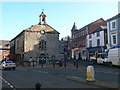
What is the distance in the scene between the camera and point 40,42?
47656 mm

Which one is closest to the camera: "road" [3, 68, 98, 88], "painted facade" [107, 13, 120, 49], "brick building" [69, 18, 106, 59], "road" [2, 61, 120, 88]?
"road" [3, 68, 98, 88]

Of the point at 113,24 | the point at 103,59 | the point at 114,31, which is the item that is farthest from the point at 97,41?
the point at 103,59

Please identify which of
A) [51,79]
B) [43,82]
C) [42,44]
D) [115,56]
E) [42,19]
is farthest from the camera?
[42,19]

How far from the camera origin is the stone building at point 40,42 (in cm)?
4562

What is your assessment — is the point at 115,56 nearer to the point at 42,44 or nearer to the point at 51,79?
the point at 51,79

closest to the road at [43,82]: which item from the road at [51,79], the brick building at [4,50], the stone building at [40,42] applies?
the road at [51,79]

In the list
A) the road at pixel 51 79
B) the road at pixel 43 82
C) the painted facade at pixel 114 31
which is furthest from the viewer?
the painted facade at pixel 114 31

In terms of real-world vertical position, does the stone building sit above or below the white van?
above

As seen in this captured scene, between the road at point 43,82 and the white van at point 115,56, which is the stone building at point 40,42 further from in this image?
the road at point 43,82

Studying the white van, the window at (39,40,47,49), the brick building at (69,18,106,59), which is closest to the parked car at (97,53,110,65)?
the white van

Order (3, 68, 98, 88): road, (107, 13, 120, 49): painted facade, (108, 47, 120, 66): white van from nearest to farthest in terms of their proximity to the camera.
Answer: (3, 68, 98, 88): road → (108, 47, 120, 66): white van → (107, 13, 120, 49): painted facade

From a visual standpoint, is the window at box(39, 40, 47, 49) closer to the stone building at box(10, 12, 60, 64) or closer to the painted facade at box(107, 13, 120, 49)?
the stone building at box(10, 12, 60, 64)

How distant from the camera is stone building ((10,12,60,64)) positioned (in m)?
45.6

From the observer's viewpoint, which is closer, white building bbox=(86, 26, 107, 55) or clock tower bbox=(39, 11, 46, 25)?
white building bbox=(86, 26, 107, 55)
